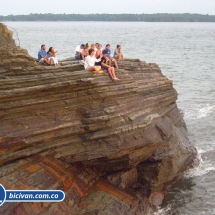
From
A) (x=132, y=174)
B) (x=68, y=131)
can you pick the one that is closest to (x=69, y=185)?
(x=68, y=131)

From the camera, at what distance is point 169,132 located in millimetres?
15531

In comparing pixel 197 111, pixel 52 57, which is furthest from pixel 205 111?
pixel 52 57

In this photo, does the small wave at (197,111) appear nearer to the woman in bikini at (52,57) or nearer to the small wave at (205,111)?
the small wave at (205,111)

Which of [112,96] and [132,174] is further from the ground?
[112,96]

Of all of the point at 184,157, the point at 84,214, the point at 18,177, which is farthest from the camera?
the point at 184,157

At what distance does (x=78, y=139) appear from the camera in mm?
13156

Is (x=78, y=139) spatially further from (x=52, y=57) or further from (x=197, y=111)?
(x=197, y=111)

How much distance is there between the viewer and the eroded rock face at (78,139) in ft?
40.0

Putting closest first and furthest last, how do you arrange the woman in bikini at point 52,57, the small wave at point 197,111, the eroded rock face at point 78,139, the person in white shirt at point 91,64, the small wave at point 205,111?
the eroded rock face at point 78,139
the person in white shirt at point 91,64
the woman in bikini at point 52,57
the small wave at point 197,111
the small wave at point 205,111

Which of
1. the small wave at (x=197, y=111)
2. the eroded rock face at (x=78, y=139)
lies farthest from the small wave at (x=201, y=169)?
the small wave at (x=197, y=111)

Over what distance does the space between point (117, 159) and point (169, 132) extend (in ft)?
9.75

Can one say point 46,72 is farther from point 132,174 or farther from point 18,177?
point 132,174

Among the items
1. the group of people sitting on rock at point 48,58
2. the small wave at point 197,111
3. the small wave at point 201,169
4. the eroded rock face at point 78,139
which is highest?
the group of people sitting on rock at point 48,58

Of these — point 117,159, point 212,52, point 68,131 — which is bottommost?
point 212,52
